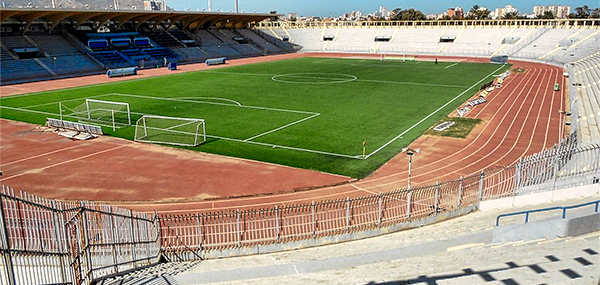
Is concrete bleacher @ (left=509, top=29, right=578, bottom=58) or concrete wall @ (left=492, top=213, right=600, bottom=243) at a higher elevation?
concrete bleacher @ (left=509, top=29, right=578, bottom=58)

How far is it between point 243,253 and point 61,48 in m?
66.1

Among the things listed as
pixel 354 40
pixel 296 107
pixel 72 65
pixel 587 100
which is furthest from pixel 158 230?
pixel 354 40

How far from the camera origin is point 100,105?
38625mm

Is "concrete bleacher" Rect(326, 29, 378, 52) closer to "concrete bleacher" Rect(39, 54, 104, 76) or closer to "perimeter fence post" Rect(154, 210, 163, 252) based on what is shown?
"concrete bleacher" Rect(39, 54, 104, 76)

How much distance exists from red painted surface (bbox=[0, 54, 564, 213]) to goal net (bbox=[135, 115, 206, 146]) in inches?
53.7

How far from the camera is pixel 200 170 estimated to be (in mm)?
23828

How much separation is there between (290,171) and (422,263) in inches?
496

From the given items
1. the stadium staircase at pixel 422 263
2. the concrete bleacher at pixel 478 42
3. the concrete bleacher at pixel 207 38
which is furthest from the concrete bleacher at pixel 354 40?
the stadium staircase at pixel 422 263

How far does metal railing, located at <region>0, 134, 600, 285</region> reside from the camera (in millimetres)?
9141

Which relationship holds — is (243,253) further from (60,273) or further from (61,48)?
(61,48)

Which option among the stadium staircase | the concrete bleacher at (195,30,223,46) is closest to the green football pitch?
the stadium staircase

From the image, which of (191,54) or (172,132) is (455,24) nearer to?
(191,54)

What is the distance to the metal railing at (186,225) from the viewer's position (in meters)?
9.14

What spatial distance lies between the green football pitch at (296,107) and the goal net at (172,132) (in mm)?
717
